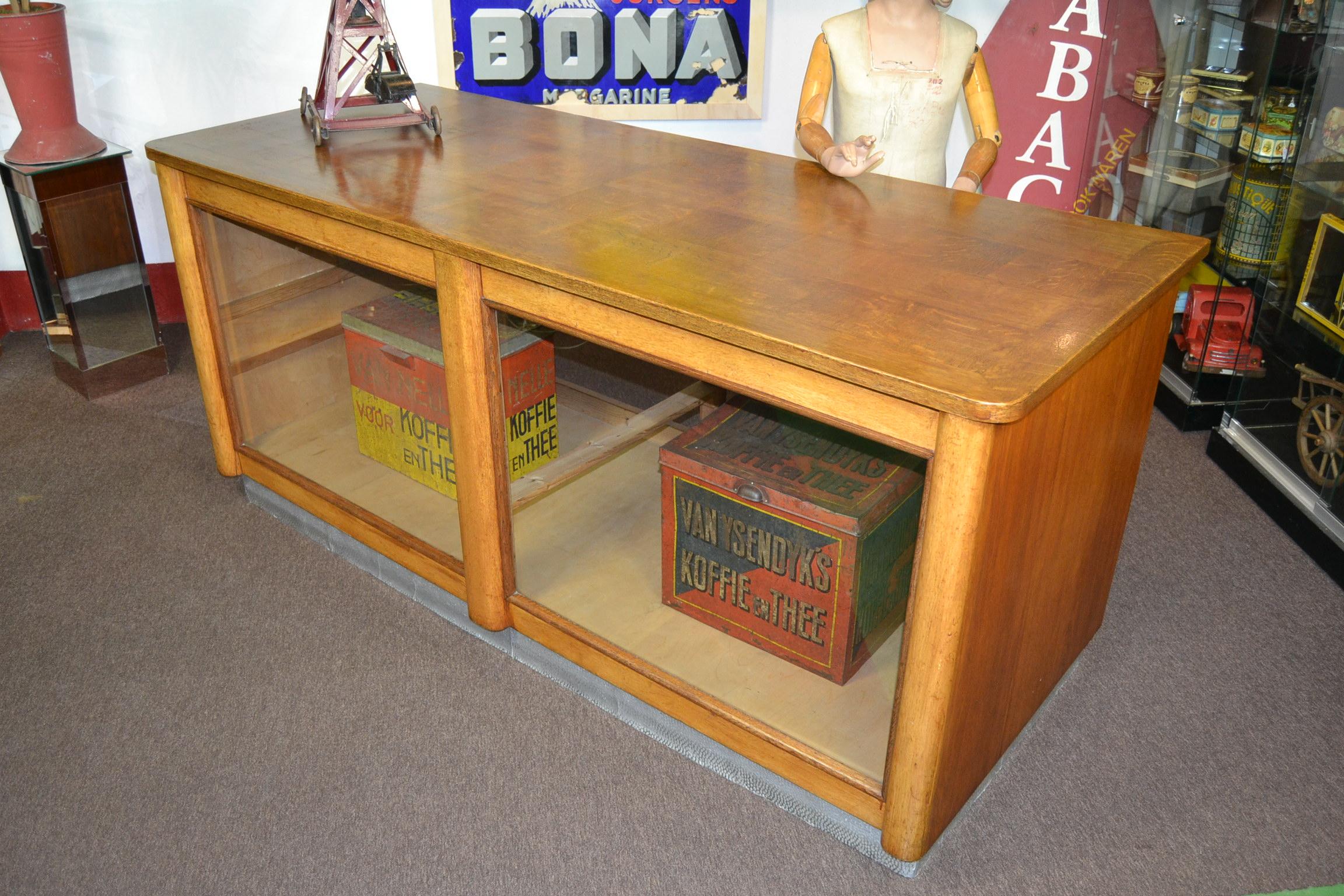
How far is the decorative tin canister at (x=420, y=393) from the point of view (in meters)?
2.57

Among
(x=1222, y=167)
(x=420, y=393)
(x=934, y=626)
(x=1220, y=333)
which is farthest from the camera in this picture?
(x=1222, y=167)

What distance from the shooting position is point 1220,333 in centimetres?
327

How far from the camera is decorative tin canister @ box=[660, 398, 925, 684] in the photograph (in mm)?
2039

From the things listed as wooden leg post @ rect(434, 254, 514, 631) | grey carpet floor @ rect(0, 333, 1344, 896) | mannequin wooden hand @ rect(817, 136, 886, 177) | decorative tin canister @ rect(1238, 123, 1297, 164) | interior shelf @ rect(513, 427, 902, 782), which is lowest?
grey carpet floor @ rect(0, 333, 1344, 896)

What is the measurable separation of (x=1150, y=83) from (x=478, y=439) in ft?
8.25

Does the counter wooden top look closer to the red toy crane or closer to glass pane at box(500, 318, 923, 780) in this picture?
the red toy crane

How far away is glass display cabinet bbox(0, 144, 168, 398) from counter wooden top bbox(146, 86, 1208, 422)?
0.88 metres

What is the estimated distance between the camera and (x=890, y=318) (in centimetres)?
165

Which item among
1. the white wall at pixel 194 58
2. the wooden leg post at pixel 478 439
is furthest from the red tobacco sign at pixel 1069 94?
the wooden leg post at pixel 478 439

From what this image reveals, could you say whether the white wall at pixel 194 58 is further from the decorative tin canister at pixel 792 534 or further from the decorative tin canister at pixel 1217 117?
the decorative tin canister at pixel 792 534

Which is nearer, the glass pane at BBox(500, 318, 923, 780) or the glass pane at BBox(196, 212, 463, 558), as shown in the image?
the glass pane at BBox(500, 318, 923, 780)

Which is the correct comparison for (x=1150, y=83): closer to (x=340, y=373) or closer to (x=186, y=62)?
(x=340, y=373)

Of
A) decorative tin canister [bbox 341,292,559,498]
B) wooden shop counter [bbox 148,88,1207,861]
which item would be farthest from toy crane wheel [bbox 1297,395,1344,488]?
decorative tin canister [bbox 341,292,559,498]

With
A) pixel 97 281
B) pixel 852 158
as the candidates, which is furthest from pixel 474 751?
pixel 97 281
